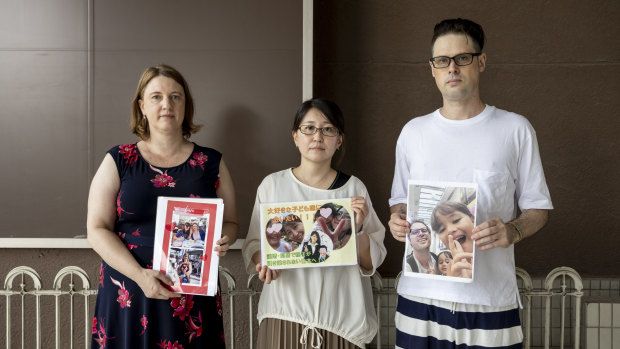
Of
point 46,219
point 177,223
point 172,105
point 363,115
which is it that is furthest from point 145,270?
point 363,115

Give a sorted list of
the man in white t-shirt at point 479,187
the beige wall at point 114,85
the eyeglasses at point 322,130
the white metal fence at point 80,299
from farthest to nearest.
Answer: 1. the beige wall at point 114,85
2. the white metal fence at point 80,299
3. the eyeglasses at point 322,130
4. the man in white t-shirt at point 479,187

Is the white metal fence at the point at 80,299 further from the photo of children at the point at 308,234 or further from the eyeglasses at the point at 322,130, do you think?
the eyeglasses at the point at 322,130

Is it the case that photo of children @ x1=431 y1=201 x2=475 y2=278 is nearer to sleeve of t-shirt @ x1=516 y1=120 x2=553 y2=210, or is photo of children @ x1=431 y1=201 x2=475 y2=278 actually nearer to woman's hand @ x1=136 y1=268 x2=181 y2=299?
sleeve of t-shirt @ x1=516 y1=120 x2=553 y2=210

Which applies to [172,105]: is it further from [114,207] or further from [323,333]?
[323,333]

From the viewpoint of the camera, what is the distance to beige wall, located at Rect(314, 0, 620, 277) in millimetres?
4148

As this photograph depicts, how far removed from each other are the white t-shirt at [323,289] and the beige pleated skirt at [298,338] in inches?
1.3

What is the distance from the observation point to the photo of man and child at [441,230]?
8.21 ft

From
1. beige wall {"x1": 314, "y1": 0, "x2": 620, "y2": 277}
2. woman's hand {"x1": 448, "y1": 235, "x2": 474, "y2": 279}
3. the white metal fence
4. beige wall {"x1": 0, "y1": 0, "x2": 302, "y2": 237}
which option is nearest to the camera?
woman's hand {"x1": 448, "y1": 235, "x2": 474, "y2": 279}

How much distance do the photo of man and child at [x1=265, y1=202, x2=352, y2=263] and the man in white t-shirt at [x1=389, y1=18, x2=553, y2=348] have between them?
26 centimetres

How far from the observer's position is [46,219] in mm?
3854

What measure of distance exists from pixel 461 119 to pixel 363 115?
1532 mm

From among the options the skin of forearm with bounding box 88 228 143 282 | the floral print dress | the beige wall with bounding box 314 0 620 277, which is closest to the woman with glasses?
the floral print dress

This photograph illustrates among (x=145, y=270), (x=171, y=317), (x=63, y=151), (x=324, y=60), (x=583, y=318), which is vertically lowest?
(x=583, y=318)

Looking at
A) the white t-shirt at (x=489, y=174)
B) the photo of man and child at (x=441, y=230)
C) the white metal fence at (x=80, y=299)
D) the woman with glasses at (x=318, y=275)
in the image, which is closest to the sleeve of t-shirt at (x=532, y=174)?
the white t-shirt at (x=489, y=174)
